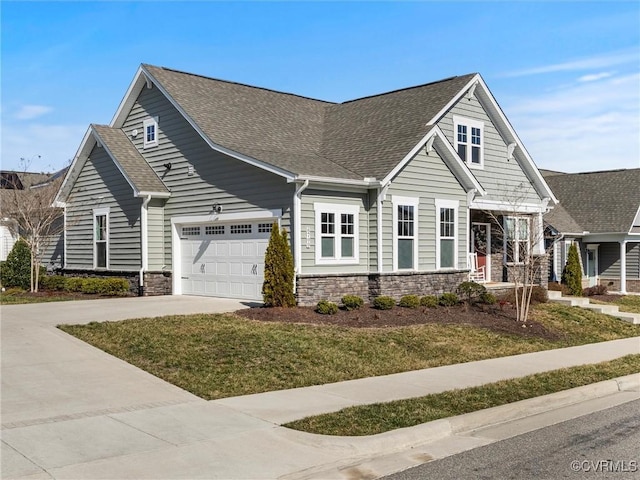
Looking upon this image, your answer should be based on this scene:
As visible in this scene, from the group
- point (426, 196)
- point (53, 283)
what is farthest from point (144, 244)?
point (426, 196)

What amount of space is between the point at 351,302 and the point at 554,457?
1047 cm

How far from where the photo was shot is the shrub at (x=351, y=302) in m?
17.5

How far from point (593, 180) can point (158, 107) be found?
24.1m

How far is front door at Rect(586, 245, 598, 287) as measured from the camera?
112 ft

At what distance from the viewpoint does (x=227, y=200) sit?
20.0m

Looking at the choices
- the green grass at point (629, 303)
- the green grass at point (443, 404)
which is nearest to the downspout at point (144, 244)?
the green grass at point (443, 404)

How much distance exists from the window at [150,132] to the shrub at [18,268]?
5.76 metres

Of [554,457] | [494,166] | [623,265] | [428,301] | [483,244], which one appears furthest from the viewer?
[623,265]

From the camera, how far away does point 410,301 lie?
1845 cm

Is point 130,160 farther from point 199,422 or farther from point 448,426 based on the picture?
point 448,426

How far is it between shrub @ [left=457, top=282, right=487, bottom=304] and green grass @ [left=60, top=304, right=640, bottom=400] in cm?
336

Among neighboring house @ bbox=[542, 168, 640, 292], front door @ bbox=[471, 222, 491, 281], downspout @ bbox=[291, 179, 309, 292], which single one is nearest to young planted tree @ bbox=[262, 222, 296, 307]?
downspout @ bbox=[291, 179, 309, 292]

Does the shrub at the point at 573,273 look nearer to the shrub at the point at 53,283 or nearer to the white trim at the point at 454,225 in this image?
the white trim at the point at 454,225

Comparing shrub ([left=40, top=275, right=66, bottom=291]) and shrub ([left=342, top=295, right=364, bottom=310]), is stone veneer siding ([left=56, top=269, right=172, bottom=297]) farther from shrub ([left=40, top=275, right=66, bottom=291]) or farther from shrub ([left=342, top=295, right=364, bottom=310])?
shrub ([left=342, top=295, right=364, bottom=310])
